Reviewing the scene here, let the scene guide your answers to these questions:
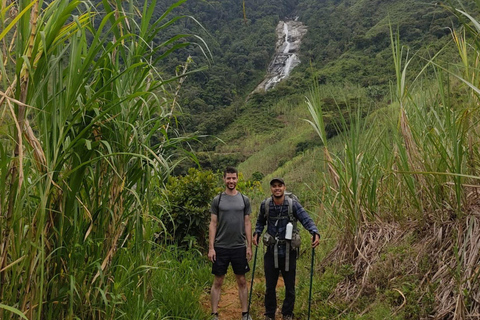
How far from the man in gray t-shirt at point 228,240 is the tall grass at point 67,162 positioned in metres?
1.59

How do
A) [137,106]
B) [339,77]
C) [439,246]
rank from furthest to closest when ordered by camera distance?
[339,77]
[439,246]
[137,106]

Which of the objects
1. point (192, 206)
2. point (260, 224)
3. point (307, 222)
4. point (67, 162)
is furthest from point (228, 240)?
point (67, 162)

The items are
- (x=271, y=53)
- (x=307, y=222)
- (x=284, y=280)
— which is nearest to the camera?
(x=307, y=222)

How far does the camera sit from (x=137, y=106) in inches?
76.5

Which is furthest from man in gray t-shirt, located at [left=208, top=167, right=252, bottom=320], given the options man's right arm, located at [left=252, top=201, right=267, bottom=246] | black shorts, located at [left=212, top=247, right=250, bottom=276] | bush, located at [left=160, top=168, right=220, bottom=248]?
bush, located at [left=160, top=168, right=220, bottom=248]

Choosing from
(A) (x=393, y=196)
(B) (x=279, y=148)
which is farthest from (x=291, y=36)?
(A) (x=393, y=196)

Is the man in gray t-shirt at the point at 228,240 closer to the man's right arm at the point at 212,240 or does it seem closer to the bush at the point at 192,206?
the man's right arm at the point at 212,240

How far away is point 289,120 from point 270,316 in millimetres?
31153

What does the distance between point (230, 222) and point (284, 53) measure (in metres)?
52.6

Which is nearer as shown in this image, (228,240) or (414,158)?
(414,158)

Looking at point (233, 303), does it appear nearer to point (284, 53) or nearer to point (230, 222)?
point (230, 222)

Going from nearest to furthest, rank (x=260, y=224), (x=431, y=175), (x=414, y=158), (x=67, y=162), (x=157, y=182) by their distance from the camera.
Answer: (x=67, y=162) < (x=157, y=182) < (x=431, y=175) < (x=414, y=158) < (x=260, y=224)

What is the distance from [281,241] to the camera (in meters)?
3.72

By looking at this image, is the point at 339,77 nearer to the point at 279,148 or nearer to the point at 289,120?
the point at 289,120
